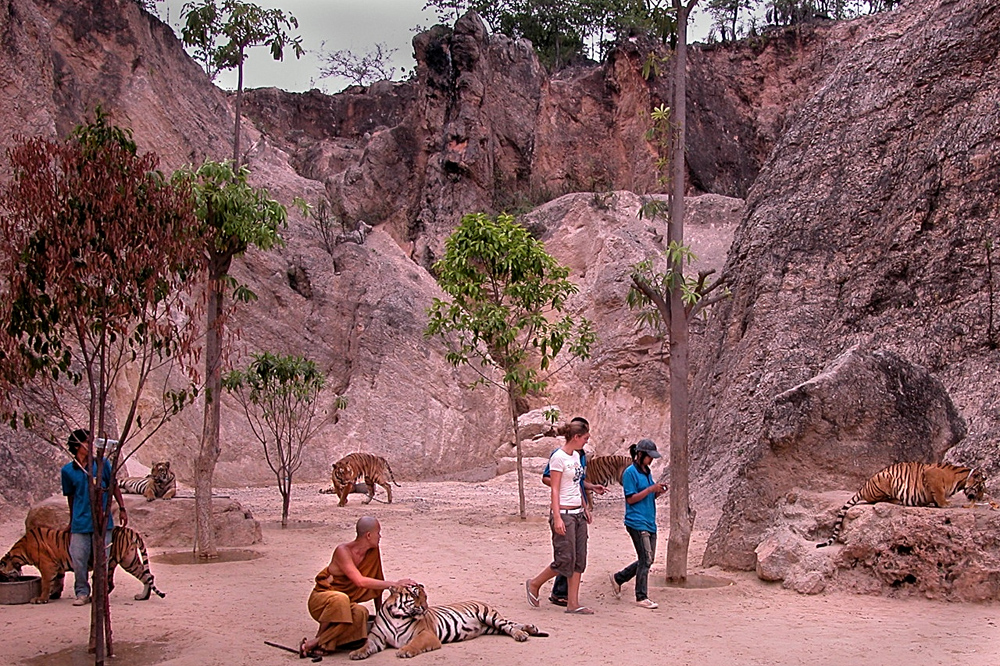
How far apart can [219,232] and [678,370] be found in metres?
5.42

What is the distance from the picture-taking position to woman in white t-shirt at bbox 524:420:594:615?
8258 millimetres

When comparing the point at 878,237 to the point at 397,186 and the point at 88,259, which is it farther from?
the point at 397,186

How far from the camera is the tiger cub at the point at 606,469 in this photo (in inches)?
840

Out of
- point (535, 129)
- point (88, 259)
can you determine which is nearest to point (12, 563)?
point (88, 259)

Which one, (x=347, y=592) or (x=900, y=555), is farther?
(x=900, y=555)

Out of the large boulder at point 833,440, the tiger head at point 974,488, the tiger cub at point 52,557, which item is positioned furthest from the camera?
the large boulder at point 833,440

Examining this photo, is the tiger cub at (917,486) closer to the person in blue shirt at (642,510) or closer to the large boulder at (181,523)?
the person in blue shirt at (642,510)

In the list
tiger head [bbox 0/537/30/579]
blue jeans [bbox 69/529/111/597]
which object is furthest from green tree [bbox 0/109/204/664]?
tiger head [bbox 0/537/30/579]

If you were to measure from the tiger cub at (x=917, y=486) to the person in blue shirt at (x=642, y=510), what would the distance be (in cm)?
195

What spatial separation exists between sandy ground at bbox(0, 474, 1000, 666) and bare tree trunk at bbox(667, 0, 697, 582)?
20.3 inches

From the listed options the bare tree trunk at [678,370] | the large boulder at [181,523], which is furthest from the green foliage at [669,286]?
the large boulder at [181,523]

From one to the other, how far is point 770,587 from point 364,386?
18.7 meters

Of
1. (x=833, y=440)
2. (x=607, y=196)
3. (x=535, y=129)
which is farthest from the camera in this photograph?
(x=535, y=129)

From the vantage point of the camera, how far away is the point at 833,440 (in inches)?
410
